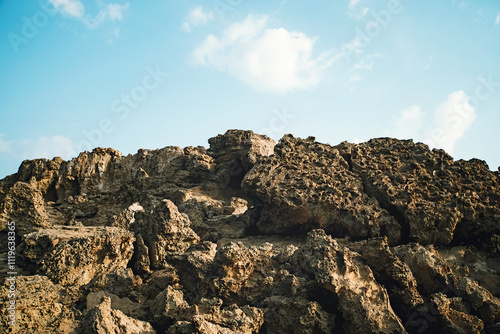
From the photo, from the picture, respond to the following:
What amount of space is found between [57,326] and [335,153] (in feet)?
31.6

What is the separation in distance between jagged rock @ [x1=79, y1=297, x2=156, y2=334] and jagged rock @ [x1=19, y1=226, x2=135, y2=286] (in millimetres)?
2083

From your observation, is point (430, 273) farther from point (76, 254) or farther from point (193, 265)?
point (76, 254)

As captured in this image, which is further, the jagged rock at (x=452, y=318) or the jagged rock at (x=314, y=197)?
the jagged rock at (x=314, y=197)

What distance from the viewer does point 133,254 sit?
36.3ft

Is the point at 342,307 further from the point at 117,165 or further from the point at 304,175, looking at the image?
the point at 117,165

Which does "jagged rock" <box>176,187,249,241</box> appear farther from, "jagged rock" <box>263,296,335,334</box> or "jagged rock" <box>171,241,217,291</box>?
"jagged rock" <box>263,296,335,334</box>

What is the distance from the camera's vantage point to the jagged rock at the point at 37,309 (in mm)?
7957

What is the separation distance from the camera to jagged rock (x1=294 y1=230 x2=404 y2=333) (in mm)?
8383

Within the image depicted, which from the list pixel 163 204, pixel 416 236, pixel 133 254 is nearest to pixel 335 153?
pixel 416 236

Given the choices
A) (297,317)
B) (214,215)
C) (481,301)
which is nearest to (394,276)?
(481,301)

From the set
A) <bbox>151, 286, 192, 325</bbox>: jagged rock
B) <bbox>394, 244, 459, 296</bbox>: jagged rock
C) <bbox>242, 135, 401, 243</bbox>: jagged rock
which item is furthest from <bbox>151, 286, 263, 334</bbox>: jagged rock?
<bbox>242, 135, 401, 243</bbox>: jagged rock

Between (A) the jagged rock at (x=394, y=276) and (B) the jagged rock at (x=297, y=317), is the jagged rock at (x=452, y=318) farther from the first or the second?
(B) the jagged rock at (x=297, y=317)

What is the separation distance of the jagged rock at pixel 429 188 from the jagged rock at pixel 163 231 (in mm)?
5672

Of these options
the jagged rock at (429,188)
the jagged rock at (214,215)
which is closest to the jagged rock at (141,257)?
the jagged rock at (214,215)
